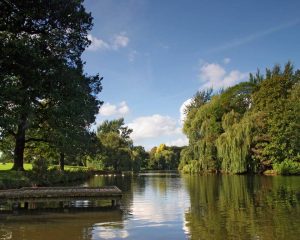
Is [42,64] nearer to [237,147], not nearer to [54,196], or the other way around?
[54,196]

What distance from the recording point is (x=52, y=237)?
12000 mm

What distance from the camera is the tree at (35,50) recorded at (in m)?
23.6

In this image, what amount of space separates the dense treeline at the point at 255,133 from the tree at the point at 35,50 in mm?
32089

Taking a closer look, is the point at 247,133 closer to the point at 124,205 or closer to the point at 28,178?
the point at 28,178

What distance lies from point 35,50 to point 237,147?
36.7 meters

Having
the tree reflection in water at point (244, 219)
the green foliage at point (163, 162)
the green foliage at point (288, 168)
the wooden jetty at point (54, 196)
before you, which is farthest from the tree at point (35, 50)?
the green foliage at point (163, 162)

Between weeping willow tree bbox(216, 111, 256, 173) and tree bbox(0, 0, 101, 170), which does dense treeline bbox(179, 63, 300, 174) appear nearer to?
weeping willow tree bbox(216, 111, 256, 173)

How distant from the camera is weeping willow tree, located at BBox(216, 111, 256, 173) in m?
53.6

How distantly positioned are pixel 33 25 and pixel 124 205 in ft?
47.7

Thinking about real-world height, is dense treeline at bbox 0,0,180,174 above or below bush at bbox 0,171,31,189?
above

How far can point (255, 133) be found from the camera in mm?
56531

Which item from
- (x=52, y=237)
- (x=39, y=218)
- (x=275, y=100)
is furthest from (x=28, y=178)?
(x=275, y=100)

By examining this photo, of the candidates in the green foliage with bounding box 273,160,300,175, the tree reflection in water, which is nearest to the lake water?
the tree reflection in water

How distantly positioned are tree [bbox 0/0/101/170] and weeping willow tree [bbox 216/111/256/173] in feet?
103
